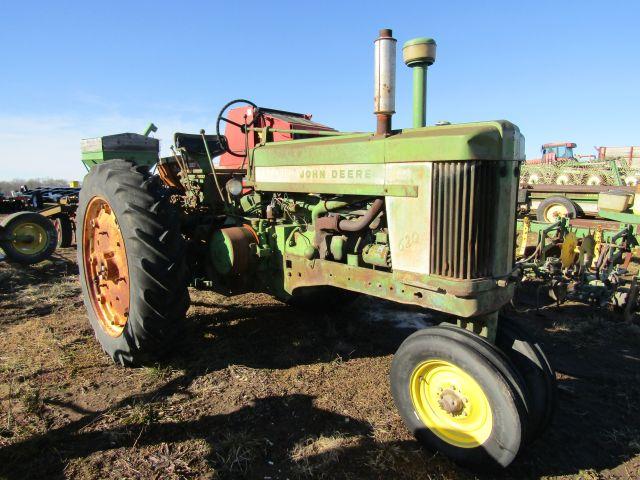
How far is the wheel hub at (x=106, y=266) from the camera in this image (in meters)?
3.46

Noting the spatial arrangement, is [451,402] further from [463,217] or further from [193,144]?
[193,144]

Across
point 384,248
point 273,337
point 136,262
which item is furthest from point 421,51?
point 273,337

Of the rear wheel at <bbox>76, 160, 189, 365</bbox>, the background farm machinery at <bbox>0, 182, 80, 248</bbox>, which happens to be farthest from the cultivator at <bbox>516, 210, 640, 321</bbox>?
the background farm machinery at <bbox>0, 182, 80, 248</bbox>

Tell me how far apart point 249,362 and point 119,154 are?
310 inches

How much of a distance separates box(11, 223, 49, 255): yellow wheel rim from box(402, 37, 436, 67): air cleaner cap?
6.44 m

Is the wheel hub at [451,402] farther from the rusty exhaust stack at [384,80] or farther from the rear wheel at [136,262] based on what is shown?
the rear wheel at [136,262]

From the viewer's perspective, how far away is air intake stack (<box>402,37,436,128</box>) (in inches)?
107

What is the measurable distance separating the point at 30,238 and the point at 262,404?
18.9 feet

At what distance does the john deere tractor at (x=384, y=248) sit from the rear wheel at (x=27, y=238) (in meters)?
3.65

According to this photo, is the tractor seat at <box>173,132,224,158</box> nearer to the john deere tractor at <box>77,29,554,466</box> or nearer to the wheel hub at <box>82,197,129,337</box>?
the john deere tractor at <box>77,29,554,466</box>

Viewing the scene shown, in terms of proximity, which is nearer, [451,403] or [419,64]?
[451,403]

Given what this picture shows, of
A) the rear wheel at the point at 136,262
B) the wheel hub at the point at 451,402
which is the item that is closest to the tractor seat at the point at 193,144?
the rear wheel at the point at 136,262

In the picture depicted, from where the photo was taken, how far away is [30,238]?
681 centimetres

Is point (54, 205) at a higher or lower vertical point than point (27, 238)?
higher
